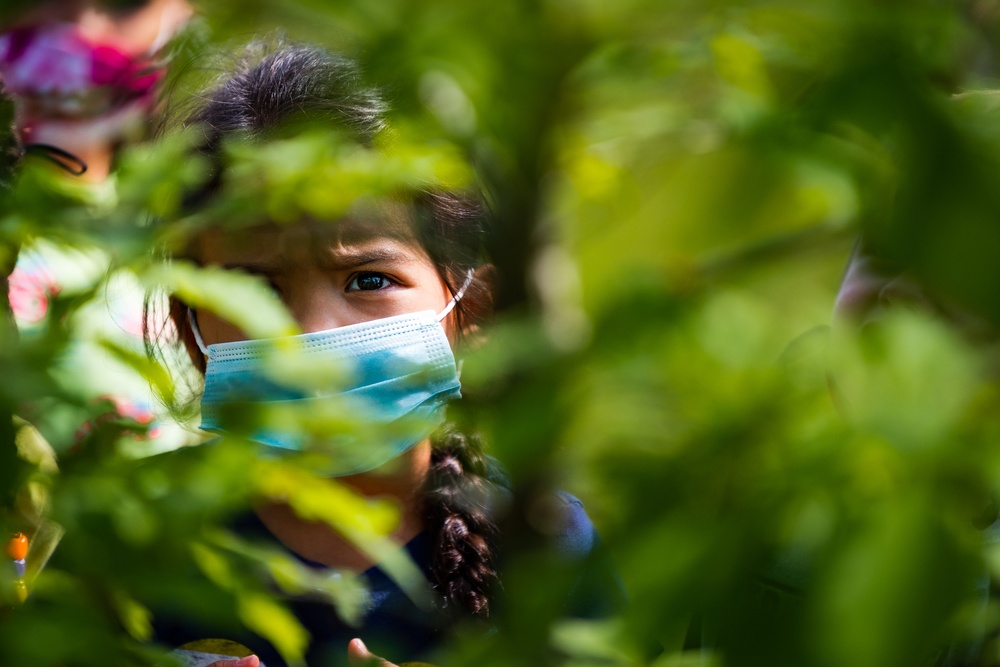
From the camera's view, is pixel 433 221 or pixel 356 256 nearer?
pixel 356 256

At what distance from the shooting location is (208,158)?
1.44 metres

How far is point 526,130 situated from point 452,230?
100 cm

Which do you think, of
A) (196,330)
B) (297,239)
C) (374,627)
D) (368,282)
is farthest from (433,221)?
(374,627)

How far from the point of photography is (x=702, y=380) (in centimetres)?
55

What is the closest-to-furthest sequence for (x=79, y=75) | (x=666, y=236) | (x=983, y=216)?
(x=983, y=216), (x=666, y=236), (x=79, y=75)

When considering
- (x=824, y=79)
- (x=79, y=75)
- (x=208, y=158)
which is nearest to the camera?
(x=824, y=79)

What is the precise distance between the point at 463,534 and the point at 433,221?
0.49m

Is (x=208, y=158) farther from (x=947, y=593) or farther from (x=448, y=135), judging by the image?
(x=947, y=593)

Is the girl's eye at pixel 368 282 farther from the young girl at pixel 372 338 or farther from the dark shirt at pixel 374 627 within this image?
the dark shirt at pixel 374 627

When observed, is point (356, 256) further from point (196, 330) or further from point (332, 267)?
point (196, 330)

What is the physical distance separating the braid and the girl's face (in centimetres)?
25

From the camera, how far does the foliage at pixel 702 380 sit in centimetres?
41

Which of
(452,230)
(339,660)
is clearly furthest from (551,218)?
(452,230)

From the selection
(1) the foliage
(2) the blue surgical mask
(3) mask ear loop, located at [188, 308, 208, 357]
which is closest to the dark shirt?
(2) the blue surgical mask
